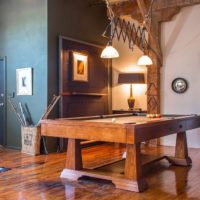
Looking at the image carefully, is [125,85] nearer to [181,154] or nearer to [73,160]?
[181,154]

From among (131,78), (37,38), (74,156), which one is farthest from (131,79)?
(74,156)

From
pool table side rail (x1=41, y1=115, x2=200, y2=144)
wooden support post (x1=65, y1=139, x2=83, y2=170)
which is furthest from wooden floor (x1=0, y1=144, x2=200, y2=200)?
pool table side rail (x1=41, y1=115, x2=200, y2=144)

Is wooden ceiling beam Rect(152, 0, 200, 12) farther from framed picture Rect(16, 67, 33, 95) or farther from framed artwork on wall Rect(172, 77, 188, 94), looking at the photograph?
framed picture Rect(16, 67, 33, 95)

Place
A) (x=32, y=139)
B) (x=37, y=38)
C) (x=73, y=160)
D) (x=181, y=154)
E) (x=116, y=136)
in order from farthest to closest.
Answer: (x=37, y=38), (x=32, y=139), (x=181, y=154), (x=73, y=160), (x=116, y=136)

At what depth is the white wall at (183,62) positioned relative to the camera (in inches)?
244

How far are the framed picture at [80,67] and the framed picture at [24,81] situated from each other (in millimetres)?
881

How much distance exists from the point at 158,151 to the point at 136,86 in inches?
73.9

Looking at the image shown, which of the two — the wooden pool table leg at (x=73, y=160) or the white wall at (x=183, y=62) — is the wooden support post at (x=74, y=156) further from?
the white wall at (x=183, y=62)

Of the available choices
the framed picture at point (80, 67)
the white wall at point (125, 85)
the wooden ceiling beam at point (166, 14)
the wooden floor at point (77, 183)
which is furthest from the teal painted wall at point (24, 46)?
the wooden ceiling beam at point (166, 14)

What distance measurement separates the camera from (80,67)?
625 centimetres

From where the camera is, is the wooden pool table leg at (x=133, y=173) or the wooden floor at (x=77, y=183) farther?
the wooden pool table leg at (x=133, y=173)

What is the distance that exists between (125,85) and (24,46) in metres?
2.55

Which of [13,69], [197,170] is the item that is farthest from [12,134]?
[197,170]

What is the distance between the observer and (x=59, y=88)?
5.80 m
